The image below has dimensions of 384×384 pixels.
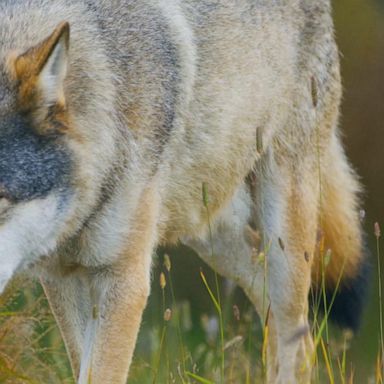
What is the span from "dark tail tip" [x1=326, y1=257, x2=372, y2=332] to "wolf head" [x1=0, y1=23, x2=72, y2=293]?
2.24 meters

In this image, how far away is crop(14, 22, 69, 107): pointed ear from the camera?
4.25m

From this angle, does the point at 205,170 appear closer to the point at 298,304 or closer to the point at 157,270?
the point at 298,304

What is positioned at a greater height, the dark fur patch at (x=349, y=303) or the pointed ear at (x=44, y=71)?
the pointed ear at (x=44, y=71)

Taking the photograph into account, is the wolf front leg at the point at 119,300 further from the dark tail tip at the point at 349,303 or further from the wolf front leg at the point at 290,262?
the dark tail tip at the point at 349,303

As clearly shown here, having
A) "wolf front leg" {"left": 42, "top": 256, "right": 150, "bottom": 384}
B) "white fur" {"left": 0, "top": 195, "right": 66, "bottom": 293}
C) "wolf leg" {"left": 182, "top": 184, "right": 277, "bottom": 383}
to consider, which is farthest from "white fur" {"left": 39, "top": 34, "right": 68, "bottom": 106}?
"wolf leg" {"left": 182, "top": 184, "right": 277, "bottom": 383}

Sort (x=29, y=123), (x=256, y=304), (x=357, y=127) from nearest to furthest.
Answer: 1. (x=29, y=123)
2. (x=256, y=304)
3. (x=357, y=127)

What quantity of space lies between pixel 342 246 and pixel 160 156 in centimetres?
178

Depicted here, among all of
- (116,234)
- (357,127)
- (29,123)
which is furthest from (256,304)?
(357,127)

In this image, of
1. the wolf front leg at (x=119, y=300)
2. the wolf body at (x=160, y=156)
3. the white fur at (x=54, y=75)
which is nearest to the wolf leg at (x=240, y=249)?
the wolf body at (x=160, y=156)

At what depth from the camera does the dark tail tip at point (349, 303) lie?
250 inches

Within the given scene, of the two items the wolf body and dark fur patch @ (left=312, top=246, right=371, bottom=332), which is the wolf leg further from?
dark fur patch @ (left=312, top=246, right=371, bottom=332)

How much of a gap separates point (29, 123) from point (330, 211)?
8.12 feet

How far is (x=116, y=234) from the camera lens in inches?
184

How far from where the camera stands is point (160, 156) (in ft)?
16.2
